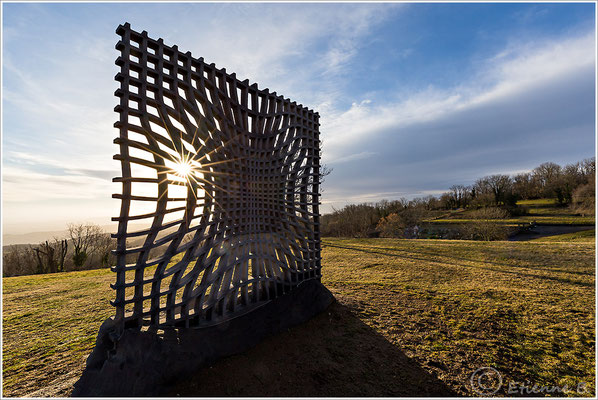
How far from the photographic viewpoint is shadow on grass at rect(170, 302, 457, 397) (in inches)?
102

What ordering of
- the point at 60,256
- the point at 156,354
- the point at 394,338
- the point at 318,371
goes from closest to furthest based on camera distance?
the point at 156,354 < the point at 318,371 < the point at 394,338 < the point at 60,256

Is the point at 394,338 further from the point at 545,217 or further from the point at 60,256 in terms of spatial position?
the point at 545,217

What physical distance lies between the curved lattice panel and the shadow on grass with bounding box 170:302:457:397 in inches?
27.8

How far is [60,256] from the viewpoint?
1382 cm

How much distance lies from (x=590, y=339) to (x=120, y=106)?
657 centimetres

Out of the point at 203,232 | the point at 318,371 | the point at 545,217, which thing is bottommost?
the point at 318,371

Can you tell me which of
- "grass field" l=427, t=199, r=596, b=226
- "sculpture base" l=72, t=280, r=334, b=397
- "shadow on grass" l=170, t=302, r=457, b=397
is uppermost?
"grass field" l=427, t=199, r=596, b=226

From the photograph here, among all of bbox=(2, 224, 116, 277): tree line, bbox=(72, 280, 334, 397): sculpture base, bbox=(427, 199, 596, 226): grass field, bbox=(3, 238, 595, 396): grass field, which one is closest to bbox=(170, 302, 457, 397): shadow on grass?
bbox=(3, 238, 595, 396): grass field

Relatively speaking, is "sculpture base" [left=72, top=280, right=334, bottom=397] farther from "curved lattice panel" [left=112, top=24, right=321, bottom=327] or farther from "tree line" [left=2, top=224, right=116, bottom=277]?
"tree line" [left=2, top=224, right=116, bottom=277]

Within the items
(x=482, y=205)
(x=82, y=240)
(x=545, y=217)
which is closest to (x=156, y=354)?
(x=82, y=240)

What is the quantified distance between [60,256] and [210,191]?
52.4 feet

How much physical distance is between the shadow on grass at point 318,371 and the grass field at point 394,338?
1 centimetres

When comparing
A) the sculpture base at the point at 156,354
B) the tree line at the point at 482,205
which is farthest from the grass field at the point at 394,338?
the tree line at the point at 482,205

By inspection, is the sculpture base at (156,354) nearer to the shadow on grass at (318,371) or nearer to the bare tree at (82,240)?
the shadow on grass at (318,371)
